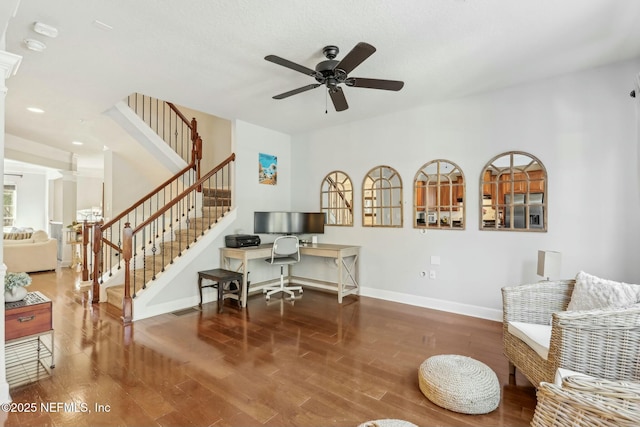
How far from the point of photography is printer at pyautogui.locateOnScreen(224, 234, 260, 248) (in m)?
4.59

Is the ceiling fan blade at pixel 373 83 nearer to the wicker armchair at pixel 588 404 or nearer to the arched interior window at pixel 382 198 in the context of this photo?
the arched interior window at pixel 382 198

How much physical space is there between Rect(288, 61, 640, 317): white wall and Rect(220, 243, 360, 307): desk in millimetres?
199

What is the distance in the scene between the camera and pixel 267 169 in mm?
5426

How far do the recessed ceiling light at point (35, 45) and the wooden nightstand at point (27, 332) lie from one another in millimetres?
2245

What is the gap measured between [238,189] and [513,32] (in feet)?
13.1

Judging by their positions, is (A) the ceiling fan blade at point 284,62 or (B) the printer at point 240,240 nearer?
(A) the ceiling fan blade at point 284,62

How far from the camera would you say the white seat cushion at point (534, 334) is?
1924 mm

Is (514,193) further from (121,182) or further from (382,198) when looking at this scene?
(121,182)

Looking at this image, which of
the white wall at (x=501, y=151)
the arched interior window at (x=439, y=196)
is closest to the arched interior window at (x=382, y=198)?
the white wall at (x=501, y=151)

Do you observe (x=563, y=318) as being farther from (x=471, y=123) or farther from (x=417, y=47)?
(x=471, y=123)

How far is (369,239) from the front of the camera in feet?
15.9

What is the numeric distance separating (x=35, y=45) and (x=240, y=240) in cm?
303

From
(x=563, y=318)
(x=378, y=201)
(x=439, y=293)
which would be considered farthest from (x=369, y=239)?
(x=563, y=318)

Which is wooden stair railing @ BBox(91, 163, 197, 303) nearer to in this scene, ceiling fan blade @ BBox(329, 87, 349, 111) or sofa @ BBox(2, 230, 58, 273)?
sofa @ BBox(2, 230, 58, 273)
